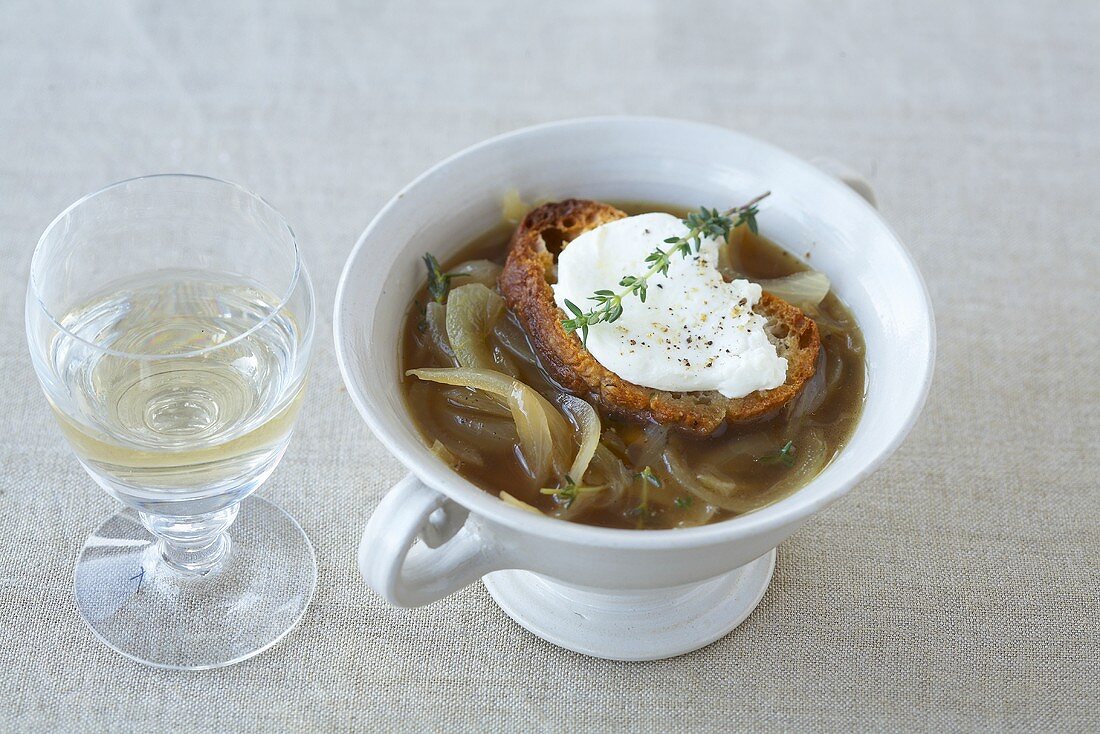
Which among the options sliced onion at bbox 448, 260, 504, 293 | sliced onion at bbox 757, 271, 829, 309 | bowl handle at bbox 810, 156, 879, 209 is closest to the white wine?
sliced onion at bbox 448, 260, 504, 293

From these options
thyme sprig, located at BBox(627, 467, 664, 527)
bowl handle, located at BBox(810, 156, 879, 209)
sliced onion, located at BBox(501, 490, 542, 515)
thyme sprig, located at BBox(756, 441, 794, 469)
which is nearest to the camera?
sliced onion, located at BBox(501, 490, 542, 515)

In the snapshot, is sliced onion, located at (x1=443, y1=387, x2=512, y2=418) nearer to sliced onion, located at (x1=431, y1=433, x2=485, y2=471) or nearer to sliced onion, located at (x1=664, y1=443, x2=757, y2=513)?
sliced onion, located at (x1=431, y1=433, x2=485, y2=471)

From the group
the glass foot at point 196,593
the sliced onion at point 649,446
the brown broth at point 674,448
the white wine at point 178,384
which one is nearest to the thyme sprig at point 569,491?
the brown broth at point 674,448

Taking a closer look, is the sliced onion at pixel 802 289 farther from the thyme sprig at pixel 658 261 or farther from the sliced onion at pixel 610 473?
the sliced onion at pixel 610 473

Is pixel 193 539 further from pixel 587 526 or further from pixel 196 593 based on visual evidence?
pixel 587 526

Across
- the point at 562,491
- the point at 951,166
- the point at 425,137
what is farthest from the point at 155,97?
the point at 951,166

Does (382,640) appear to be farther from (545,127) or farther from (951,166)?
(951,166)

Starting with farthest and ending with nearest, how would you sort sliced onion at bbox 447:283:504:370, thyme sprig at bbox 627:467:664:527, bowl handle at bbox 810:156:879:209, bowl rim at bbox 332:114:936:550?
1. bowl handle at bbox 810:156:879:209
2. sliced onion at bbox 447:283:504:370
3. thyme sprig at bbox 627:467:664:527
4. bowl rim at bbox 332:114:936:550

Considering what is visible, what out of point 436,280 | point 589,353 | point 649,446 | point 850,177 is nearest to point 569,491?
point 649,446
